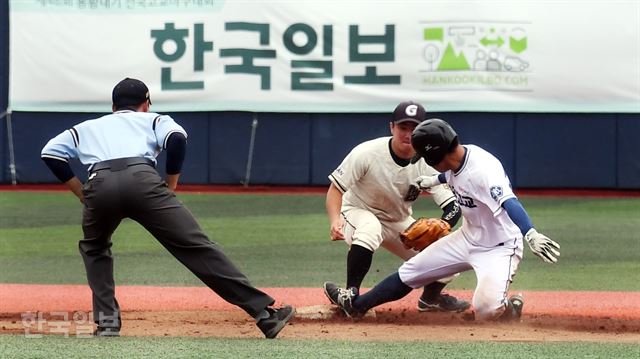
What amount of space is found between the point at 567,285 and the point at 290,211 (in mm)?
5546

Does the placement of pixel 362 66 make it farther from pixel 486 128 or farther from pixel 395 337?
pixel 395 337

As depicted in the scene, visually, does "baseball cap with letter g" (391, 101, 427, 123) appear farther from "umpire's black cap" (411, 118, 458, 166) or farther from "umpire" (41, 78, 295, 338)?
"umpire" (41, 78, 295, 338)

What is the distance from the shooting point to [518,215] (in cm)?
605

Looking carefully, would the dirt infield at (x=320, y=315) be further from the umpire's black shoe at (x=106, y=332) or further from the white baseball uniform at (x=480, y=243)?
the umpire's black shoe at (x=106, y=332)

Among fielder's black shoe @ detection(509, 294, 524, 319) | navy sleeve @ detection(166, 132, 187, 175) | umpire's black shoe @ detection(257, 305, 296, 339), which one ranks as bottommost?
fielder's black shoe @ detection(509, 294, 524, 319)

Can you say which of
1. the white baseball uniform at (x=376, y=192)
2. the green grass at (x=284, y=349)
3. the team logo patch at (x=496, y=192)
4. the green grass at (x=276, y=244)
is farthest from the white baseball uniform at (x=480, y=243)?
the green grass at (x=276, y=244)

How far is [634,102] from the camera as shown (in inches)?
602

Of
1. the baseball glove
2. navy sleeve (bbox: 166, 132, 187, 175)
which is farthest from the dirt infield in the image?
navy sleeve (bbox: 166, 132, 187, 175)

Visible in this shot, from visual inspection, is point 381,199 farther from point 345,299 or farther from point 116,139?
point 116,139

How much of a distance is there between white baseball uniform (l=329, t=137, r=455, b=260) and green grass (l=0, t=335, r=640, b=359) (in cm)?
161

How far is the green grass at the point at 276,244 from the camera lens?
29.6 ft

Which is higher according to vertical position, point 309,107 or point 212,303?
point 309,107

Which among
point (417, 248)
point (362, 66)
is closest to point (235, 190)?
point (362, 66)

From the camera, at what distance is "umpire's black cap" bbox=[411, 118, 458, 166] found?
6.23m
